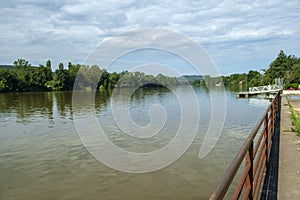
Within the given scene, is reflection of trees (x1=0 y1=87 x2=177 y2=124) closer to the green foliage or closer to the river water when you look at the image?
the river water

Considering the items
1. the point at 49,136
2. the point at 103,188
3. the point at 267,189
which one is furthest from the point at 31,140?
the point at 267,189

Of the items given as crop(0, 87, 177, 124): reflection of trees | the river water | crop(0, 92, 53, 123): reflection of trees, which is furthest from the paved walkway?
crop(0, 92, 53, 123): reflection of trees

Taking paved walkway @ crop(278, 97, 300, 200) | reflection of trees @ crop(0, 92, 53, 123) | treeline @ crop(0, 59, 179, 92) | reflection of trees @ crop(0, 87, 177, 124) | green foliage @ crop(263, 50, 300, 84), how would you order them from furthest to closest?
treeline @ crop(0, 59, 179, 92)
green foliage @ crop(263, 50, 300, 84)
reflection of trees @ crop(0, 87, 177, 124)
reflection of trees @ crop(0, 92, 53, 123)
paved walkway @ crop(278, 97, 300, 200)

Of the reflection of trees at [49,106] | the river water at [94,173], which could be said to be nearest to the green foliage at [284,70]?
the reflection of trees at [49,106]

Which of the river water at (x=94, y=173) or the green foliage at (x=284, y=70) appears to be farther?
the green foliage at (x=284, y=70)

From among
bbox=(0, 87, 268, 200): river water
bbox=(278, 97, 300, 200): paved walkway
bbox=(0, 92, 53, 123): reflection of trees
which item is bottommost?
bbox=(0, 87, 268, 200): river water

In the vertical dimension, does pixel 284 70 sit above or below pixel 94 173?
above

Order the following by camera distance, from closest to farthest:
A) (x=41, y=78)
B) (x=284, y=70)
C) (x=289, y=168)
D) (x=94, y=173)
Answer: (x=289, y=168)
(x=94, y=173)
(x=284, y=70)
(x=41, y=78)

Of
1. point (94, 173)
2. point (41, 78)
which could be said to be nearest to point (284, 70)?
point (94, 173)

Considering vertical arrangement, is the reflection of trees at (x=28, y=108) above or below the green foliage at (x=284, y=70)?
below

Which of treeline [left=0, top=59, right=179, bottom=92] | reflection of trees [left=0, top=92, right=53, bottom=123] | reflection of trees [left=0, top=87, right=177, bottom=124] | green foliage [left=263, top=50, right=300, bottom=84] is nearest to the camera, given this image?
reflection of trees [left=0, top=92, right=53, bottom=123]

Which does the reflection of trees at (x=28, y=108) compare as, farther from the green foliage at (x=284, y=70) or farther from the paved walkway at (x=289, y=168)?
the green foliage at (x=284, y=70)

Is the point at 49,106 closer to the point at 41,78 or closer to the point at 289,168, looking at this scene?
the point at 289,168

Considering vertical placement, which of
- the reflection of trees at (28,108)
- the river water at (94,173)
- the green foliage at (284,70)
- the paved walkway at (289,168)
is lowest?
the river water at (94,173)
